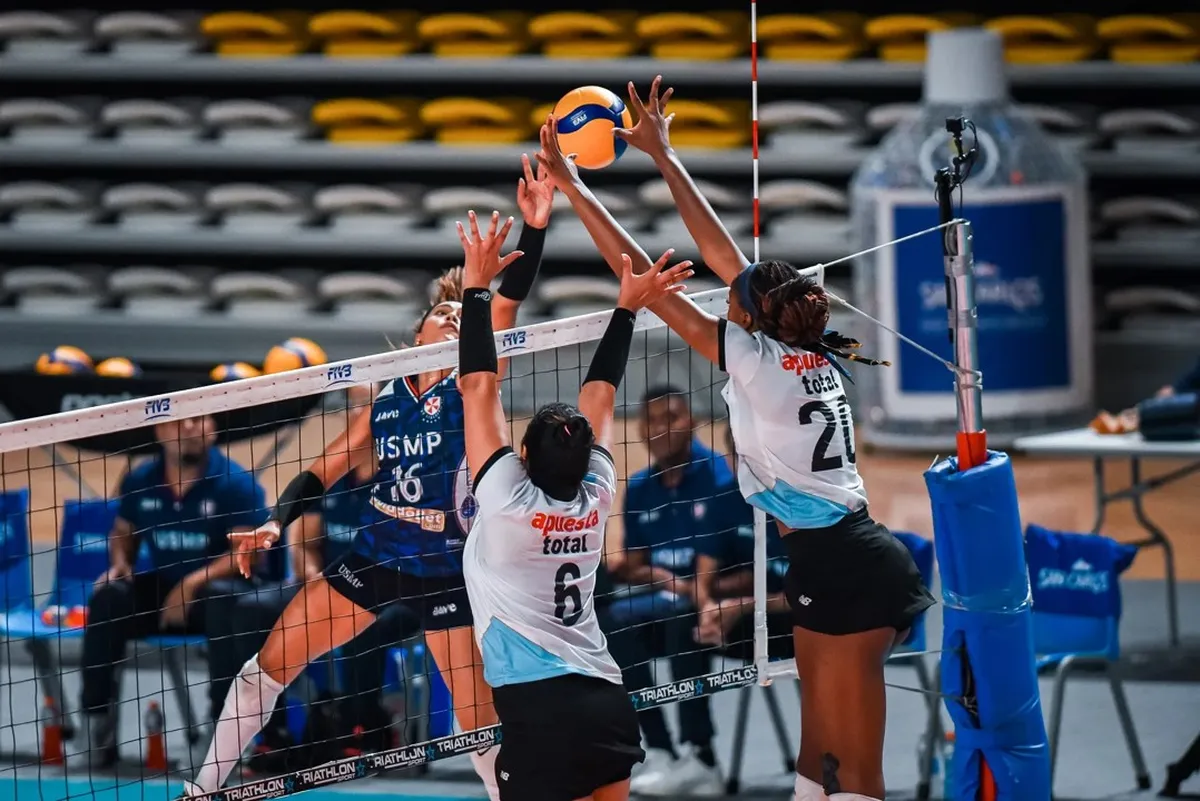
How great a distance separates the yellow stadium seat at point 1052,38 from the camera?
12055 millimetres

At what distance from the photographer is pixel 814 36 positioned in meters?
12.7

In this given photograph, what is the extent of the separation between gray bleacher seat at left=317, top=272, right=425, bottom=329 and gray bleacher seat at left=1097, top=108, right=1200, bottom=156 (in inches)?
191

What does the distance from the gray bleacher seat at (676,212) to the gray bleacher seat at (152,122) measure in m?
3.41

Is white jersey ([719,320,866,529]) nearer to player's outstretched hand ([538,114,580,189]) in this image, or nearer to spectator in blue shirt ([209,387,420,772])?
player's outstretched hand ([538,114,580,189])

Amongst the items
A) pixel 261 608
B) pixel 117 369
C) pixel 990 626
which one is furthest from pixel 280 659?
pixel 117 369

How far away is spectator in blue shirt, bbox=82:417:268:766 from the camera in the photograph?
22.8ft

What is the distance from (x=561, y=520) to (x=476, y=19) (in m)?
9.13

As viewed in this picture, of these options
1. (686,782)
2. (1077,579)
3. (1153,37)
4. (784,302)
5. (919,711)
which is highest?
(1153,37)

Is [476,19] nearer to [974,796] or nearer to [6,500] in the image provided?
[6,500]

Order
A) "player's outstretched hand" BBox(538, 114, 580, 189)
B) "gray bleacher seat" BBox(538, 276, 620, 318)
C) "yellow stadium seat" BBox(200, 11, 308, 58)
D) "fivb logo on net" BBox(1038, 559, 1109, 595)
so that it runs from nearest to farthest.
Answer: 1. "player's outstretched hand" BBox(538, 114, 580, 189)
2. "fivb logo on net" BBox(1038, 559, 1109, 595)
3. "gray bleacher seat" BBox(538, 276, 620, 318)
4. "yellow stadium seat" BBox(200, 11, 308, 58)

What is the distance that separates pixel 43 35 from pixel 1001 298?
24.2 ft

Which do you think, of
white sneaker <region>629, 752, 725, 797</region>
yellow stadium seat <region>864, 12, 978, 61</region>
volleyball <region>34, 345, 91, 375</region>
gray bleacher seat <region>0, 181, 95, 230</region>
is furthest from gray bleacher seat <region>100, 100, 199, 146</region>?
white sneaker <region>629, 752, 725, 797</region>

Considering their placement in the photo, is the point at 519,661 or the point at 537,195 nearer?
the point at 519,661

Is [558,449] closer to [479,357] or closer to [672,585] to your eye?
[479,357]
